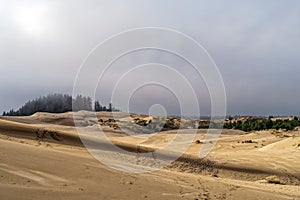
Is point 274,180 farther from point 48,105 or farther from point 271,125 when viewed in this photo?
point 48,105

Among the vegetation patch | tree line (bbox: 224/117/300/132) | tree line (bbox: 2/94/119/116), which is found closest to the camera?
the vegetation patch

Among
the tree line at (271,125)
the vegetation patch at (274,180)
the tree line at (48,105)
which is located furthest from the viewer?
the tree line at (48,105)

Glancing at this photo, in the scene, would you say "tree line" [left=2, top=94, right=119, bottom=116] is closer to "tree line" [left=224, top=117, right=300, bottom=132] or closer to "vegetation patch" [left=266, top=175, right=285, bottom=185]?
"tree line" [left=224, top=117, right=300, bottom=132]

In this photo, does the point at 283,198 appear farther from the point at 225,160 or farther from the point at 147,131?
the point at 147,131

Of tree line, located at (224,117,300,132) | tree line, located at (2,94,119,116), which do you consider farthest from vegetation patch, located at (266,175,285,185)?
tree line, located at (2,94,119,116)

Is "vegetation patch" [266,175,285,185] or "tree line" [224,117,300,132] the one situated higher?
"tree line" [224,117,300,132]

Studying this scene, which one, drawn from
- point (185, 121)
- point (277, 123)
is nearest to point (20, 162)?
point (185, 121)

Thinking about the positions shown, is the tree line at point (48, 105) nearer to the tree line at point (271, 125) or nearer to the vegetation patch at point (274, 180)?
the tree line at point (271, 125)

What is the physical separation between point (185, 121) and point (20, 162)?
43466 mm

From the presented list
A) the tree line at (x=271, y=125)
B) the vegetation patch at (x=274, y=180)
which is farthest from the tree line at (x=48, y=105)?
the vegetation patch at (x=274, y=180)

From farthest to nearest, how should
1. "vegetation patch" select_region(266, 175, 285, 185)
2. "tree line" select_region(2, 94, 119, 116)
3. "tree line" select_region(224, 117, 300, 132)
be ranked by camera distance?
"tree line" select_region(2, 94, 119, 116) < "tree line" select_region(224, 117, 300, 132) < "vegetation patch" select_region(266, 175, 285, 185)

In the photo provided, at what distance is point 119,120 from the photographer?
4559cm

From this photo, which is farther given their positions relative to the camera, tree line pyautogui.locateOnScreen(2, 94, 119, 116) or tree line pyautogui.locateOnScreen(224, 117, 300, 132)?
tree line pyautogui.locateOnScreen(2, 94, 119, 116)

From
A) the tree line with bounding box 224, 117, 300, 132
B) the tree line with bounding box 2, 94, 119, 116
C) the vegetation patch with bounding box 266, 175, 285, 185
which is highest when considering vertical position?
the tree line with bounding box 2, 94, 119, 116
